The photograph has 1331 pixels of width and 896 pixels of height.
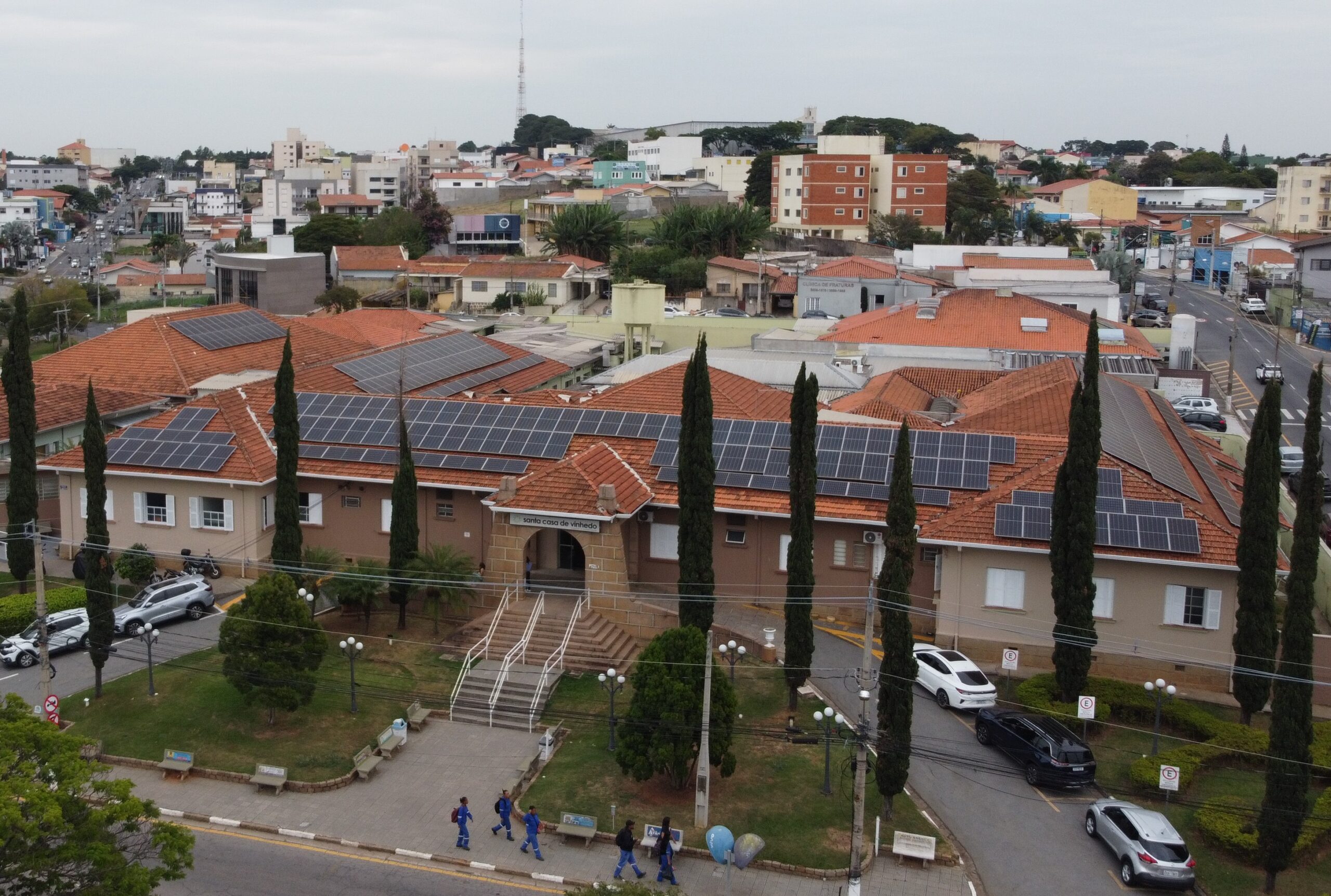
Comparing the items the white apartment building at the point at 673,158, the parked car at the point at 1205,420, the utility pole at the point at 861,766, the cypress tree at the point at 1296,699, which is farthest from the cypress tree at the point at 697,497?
the white apartment building at the point at 673,158

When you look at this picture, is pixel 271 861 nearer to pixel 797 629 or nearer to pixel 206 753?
pixel 206 753

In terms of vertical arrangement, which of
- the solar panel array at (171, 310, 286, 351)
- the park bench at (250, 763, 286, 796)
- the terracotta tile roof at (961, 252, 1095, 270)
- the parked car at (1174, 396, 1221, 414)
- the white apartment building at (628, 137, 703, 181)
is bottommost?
the park bench at (250, 763, 286, 796)

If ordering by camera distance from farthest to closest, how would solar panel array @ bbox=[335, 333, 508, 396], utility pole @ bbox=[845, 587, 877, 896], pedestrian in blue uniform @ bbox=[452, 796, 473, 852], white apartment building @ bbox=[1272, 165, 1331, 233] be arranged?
white apartment building @ bbox=[1272, 165, 1331, 233], solar panel array @ bbox=[335, 333, 508, 396], pedestrian in blue uniform @ bbox=[452, 796, 473, 852], utility pole @ bbox=[845, 587, 877, 896]

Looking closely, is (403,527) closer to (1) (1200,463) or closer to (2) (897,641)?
(2) (897,641)

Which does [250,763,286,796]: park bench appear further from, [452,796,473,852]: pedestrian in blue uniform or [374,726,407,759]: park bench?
[452,796,473,852]: pedestrian in blue uniform

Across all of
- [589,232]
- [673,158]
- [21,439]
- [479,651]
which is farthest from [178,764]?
[673,158]

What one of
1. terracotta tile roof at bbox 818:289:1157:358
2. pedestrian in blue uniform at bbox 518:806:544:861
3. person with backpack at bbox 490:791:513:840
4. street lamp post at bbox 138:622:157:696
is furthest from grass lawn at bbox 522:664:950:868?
terracotta tile roof at bbox 818:289:1157:358

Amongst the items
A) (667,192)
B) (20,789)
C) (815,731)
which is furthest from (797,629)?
(667,192)
